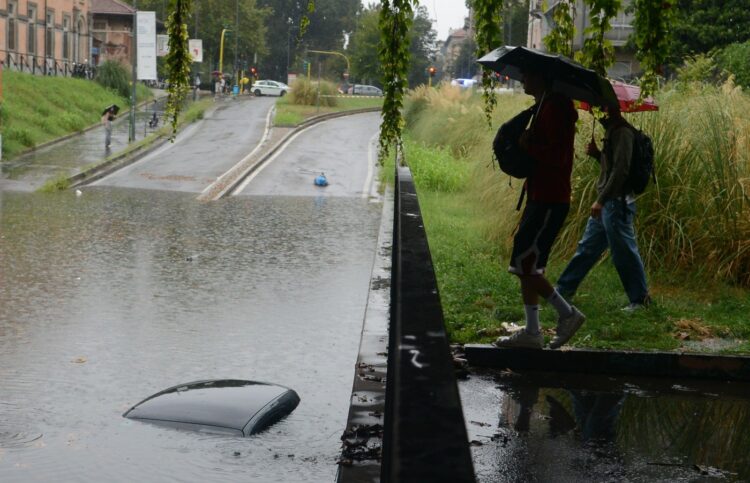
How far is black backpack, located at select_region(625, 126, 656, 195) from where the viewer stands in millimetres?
8188

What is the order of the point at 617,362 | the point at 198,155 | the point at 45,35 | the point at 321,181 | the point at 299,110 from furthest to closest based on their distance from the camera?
the point at 45,35 → the point at 299,110 → the point at 198,155 → the point at 321,181 → the point at 617,362

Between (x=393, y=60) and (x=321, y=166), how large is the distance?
25.1m

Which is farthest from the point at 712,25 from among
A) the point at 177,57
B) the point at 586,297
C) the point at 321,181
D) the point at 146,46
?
the point at 177,57

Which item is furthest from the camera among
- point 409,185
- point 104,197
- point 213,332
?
point 104,197

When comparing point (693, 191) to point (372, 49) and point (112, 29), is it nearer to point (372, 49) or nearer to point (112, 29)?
point (112, 29)

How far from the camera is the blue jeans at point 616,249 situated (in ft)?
28.4

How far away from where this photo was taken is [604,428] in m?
5.70

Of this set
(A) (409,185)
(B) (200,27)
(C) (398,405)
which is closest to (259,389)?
(C) (398,405)

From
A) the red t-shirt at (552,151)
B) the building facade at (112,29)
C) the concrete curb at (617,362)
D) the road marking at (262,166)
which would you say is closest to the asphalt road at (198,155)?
the road marking at (262,166)

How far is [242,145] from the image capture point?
37719 mm

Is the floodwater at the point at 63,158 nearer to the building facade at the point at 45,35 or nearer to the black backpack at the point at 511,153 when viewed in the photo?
the building facade at the point at 45,35

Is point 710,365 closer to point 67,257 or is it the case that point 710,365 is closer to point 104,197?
point 67,257

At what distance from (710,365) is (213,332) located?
3954 millimetres

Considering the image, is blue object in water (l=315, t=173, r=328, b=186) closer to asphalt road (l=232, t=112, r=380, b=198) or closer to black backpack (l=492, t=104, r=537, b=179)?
asphalt road (l=232, t=112, r=380, b=198)
